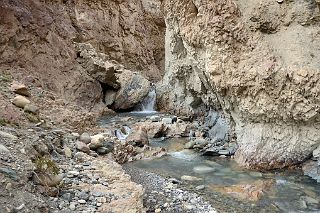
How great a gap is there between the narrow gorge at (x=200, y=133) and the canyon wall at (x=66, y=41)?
112 millimetres

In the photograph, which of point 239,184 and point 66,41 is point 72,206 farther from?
point 66,41

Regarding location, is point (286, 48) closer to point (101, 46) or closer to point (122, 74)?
point (122, 74)

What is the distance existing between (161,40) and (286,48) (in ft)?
75.4

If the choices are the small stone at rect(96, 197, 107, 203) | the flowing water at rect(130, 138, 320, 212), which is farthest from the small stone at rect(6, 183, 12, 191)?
the flowing water at rect(130, 138, 320, 212)

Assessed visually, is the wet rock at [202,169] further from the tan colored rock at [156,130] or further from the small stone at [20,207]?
the small stone at [20,207]

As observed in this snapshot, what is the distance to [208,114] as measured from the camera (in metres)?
15.2

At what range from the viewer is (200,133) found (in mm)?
13734

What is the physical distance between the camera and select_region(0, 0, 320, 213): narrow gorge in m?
6.31

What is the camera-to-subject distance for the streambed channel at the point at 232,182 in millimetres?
7527

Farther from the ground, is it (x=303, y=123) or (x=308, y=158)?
(x=303, y=123)

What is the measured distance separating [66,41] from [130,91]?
456cm

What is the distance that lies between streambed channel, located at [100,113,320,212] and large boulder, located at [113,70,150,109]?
9.63 metres

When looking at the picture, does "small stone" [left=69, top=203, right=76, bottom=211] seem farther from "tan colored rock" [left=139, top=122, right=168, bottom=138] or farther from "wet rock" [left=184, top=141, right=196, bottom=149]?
"tan colored rock" [left=139, top=122, right=168, bottom=138]

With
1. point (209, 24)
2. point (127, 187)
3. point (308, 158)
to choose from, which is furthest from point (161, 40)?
point (127, 187)
